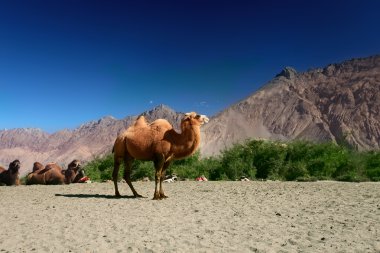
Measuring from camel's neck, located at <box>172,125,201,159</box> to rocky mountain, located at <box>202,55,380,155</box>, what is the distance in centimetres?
8868

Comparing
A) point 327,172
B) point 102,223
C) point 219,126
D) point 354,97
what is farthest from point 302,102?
point 102,223

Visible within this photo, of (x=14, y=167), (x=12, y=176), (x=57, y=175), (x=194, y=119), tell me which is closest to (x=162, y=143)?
(x=194, y=119)

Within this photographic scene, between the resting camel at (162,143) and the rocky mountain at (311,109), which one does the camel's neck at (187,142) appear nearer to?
the resting camel at (162,143)

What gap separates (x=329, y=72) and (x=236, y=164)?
140687 mm

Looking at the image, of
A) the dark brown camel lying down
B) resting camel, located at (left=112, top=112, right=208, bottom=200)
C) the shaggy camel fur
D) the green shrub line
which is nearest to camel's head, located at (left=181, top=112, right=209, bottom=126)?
resting camel, located at (left=112, top=112, right=208, bottom=200)

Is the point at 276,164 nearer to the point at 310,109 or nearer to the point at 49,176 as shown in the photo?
the point at 49,176

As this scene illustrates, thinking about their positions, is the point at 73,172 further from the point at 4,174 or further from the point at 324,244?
the point at 324,244

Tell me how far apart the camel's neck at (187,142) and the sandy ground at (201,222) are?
51.9 inches

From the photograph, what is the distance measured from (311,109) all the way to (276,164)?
110 metres

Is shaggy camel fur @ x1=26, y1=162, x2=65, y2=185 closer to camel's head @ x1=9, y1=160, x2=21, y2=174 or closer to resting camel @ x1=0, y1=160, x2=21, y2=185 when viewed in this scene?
resting camel @ x1=0, y1=160, x2=21, y2=185

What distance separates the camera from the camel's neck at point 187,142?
12.3m

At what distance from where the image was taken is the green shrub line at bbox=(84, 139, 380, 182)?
19767mm

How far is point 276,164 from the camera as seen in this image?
67.5 feet

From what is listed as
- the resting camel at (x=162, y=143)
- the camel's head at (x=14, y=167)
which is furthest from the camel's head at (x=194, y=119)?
the camel's head at (x=14, y=167)
